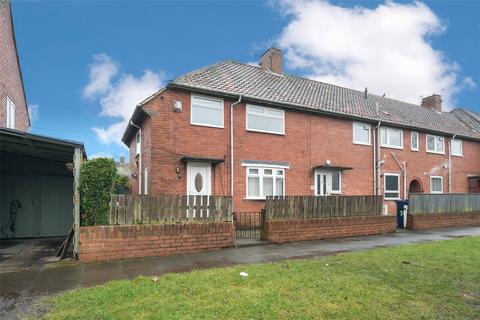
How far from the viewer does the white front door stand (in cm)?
1362

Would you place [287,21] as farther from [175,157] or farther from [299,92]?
[175,157]

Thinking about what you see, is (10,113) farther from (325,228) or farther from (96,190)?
(325,228)

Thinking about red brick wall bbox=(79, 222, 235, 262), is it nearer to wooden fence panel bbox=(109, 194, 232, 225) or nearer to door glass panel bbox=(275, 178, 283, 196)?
wooden fence panel bbox=(109, 194, 232, 225)

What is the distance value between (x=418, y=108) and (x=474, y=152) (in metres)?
5.09

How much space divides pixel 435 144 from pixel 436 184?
8.80ft

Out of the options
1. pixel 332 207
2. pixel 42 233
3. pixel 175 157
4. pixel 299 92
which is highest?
pixel 299 92

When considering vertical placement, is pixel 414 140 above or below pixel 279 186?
above

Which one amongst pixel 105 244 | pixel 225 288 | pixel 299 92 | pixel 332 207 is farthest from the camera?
pixel 299 92

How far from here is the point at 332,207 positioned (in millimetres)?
12211

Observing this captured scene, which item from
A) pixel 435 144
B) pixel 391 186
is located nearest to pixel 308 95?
pixel 391 186

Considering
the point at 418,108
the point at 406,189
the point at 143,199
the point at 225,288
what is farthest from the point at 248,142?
the point at 418,108

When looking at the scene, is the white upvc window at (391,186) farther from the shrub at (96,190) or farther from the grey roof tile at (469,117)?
the shrub at (96,190)

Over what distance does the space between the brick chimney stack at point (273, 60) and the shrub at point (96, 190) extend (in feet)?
45.0

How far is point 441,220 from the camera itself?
638 inches
